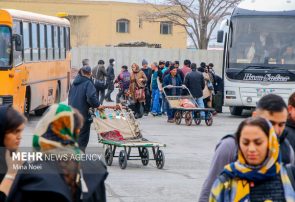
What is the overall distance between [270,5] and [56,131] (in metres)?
24.1

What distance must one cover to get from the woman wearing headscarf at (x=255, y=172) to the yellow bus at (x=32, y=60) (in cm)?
1690

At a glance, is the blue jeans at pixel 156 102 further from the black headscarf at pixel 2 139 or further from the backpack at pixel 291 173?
the backpack at pixel 291 173

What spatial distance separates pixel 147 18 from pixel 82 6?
11.5m

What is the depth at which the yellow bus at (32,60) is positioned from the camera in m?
22.5

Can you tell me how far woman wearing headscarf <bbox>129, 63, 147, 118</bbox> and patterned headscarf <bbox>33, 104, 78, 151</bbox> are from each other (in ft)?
71.3

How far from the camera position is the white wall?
51562 millimetres

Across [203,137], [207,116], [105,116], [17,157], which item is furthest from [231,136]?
[207,116]

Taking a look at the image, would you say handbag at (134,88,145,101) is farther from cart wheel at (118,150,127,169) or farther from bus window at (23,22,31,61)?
cart wheel at (118,150,127,169)

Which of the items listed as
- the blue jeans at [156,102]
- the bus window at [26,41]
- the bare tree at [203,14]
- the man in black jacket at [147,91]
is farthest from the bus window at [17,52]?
the bare tree at [203,14]

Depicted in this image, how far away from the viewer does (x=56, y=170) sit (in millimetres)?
4934

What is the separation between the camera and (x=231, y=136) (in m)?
6.27

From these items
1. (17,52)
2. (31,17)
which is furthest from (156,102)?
(17,52)

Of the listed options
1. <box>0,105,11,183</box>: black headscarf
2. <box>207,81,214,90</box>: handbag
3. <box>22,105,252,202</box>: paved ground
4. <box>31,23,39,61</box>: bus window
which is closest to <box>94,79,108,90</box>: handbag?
<box>207,81,214,90</box>: handbag

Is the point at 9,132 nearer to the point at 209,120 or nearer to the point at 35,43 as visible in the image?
the point at 209,120
